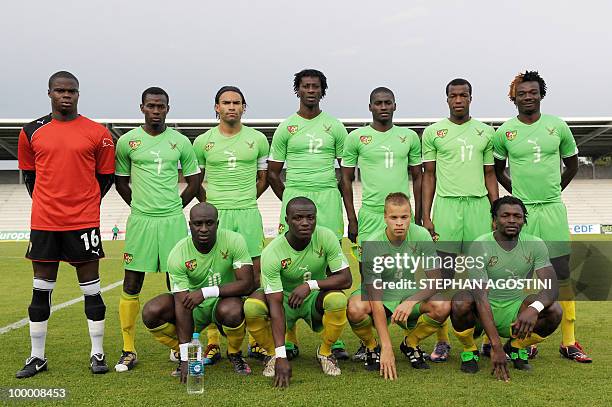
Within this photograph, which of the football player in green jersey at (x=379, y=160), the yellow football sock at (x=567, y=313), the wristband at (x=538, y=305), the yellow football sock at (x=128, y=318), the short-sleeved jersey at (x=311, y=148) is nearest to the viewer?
the wristband at (x=538, y=305)

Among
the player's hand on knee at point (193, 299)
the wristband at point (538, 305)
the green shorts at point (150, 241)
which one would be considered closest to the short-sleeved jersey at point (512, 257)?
the wristband at point (538, 305)

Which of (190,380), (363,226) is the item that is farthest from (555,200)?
(190,380)

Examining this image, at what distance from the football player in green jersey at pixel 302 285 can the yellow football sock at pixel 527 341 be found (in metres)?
1.28

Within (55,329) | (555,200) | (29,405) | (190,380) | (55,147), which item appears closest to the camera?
(29,405)

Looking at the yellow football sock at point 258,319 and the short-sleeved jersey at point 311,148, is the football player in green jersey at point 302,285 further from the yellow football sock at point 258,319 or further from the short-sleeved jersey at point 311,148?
the short-sleeved jersey at point 311,148

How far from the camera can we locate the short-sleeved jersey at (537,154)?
480 cm

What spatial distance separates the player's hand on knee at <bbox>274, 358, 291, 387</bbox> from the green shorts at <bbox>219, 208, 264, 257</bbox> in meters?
1.38

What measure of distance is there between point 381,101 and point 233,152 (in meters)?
1.33

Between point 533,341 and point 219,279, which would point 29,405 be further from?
point 533,341

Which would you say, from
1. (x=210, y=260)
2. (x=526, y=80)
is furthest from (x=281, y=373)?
(x=526, y=80)

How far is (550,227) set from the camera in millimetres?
4762

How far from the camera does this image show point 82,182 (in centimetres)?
430

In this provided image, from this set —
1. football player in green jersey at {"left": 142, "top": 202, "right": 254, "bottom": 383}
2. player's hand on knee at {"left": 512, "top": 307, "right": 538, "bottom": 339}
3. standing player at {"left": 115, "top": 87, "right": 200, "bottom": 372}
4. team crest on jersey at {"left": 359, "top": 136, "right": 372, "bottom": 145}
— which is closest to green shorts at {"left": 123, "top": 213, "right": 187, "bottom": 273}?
standing player at {"left": 115, "top": 87, "right": 200, "bottom": 372}

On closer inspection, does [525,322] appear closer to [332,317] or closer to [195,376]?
[332,317]
